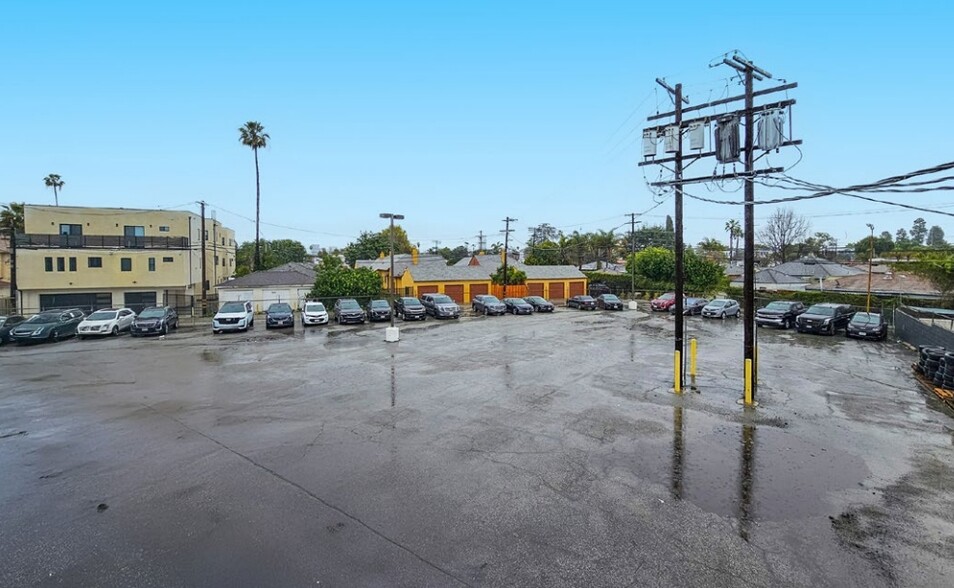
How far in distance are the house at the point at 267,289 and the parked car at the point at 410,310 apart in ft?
27.7

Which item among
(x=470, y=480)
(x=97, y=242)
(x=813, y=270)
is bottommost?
(x=470, y=480)

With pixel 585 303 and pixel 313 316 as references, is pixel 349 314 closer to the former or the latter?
pixel 313 316

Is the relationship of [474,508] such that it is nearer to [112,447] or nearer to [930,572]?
[930,572]

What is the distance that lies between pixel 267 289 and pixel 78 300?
12.6 meters

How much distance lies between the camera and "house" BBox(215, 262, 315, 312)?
37938 millimetres

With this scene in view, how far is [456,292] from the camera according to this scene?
153 feet

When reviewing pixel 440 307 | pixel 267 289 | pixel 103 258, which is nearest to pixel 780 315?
pixel 440 307

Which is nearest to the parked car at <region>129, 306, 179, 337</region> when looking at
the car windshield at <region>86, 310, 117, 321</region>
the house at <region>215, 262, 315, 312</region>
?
the car windshield at <region>86, 310, 117, 321</region>

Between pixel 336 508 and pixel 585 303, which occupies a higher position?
pixel 585 303

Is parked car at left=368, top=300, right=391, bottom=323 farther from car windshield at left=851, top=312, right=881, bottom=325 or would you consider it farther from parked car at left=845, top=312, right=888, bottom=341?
car windshield at left=851, top=312, right=881, bottom=325

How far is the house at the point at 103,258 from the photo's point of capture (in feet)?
109

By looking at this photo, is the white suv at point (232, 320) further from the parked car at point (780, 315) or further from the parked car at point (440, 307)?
the parked car at point (780, 315)

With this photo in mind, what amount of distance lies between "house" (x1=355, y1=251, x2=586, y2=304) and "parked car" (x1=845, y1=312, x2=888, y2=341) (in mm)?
27887

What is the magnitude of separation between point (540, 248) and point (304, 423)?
206 feet
